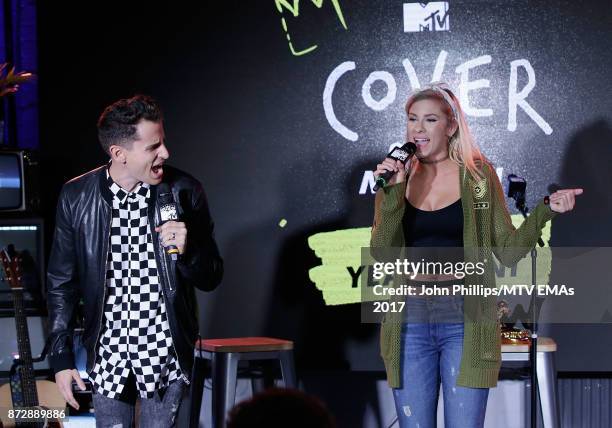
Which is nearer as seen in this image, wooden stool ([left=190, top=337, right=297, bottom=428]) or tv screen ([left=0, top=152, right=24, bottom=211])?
wooden stool ([left=190, top=337, right=297, bottom=428])

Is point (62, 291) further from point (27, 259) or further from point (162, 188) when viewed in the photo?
point (27, 259)

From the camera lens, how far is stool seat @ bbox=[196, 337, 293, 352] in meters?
4.17

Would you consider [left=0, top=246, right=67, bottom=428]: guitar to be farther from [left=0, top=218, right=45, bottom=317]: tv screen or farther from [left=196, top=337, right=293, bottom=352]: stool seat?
[left=196, top=337, right=293, bottom=352]: stool seat

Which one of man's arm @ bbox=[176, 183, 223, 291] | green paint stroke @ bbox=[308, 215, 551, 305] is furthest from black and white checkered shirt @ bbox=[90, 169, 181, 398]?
green paint stroke @ bbox=[308, 215, 551, 305]

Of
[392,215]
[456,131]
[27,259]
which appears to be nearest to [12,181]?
[27,259]

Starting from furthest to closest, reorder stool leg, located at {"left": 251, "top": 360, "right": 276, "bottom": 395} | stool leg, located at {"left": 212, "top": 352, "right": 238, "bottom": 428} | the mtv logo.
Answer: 1. stool leg, located at {"left": 251, "top": 360, "right": 276, "bottom": 395}
2. the mtv logo
3. stool leg, located at {"left": 212, "top": 352, "right": 238, "bottom": 428}

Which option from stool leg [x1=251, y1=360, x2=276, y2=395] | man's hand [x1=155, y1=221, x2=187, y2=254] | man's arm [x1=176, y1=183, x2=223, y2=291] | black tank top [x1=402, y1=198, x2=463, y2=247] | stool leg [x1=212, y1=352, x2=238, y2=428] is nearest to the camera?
man's hand [x1=155, y1=221, x2=187, y2=254]

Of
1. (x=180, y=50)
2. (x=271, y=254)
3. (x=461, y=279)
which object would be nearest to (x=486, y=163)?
(x=461, y=279)

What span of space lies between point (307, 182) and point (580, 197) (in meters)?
1.32

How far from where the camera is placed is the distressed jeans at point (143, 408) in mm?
2906

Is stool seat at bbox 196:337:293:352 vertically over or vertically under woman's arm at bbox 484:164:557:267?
under

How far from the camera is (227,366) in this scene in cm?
417

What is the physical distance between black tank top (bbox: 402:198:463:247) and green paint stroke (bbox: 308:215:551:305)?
1.46 metres

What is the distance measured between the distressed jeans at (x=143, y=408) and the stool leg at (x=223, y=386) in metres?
1.18
